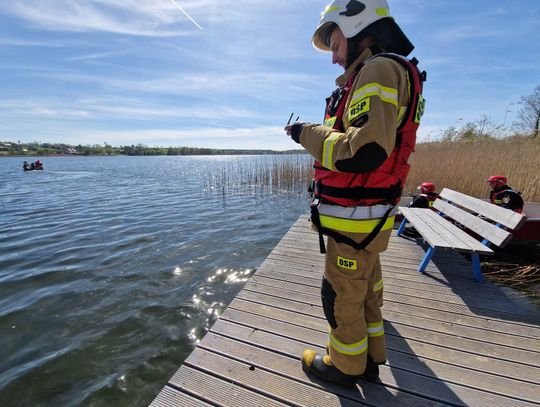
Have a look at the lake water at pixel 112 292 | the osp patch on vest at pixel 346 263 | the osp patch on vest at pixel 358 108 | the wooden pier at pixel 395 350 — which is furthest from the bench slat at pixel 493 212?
the lake water at pixel 112 292

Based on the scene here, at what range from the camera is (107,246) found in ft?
19.5

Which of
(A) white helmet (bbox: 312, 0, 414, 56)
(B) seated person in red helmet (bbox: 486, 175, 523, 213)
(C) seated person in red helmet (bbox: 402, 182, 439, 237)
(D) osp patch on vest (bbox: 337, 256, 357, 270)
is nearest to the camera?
(A) white helmet (bbox: 312, 0, 414, 56)

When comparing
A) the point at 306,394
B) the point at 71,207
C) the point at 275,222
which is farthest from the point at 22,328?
the point at 71,207

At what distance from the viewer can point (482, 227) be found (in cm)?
335

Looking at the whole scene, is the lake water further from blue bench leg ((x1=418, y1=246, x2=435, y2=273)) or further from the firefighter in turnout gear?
blue bench leg ((x1=418, y1=246, x2=435, y2=273))

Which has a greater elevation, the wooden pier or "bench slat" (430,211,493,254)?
"bench slat" (430,211,493,254)

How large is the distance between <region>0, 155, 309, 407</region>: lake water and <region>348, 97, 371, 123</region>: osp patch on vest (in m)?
2.78

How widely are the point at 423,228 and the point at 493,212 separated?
0.95 metres

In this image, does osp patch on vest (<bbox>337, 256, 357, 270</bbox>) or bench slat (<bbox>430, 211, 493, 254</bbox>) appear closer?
osp patch on vest (<bbox>337, 256, 357, 270</bbox>)

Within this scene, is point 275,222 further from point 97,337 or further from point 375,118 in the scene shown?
point 375,118

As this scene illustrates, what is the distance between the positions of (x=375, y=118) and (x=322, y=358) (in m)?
1.50

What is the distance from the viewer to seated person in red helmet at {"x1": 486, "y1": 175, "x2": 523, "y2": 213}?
168 inches

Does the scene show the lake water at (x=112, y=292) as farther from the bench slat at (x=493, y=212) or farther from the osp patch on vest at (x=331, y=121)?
the bench slat at (x=493, y=212)

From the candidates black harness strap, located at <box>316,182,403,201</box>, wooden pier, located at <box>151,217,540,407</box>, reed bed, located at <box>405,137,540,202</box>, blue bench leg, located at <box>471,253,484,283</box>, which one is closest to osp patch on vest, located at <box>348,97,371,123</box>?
black harness strap, located at <box>316,182,403,201</box>
